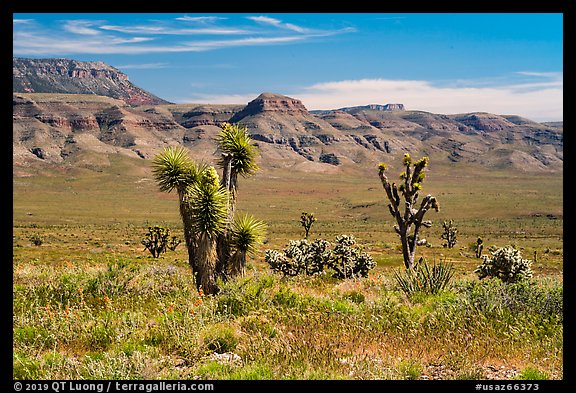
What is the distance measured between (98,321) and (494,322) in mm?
6203

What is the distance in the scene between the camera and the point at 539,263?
181ft

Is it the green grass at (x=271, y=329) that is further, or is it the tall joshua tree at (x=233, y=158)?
the tall joshua tree at (x=233, y=158)

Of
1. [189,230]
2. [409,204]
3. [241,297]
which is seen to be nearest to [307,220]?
[409,204]

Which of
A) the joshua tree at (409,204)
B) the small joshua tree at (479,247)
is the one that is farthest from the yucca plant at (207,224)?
the small joshua tree at (479,247)

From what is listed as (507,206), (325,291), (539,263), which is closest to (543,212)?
(507,206)

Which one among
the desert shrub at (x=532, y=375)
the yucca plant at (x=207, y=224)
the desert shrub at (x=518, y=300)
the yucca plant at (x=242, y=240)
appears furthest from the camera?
the yucca plant at (x=242, y=240)

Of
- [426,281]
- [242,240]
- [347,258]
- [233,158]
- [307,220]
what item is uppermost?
[233,158]

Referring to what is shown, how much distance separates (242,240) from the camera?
12.1m

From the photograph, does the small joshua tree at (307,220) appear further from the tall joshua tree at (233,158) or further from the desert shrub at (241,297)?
the desert shrub at (241,297)

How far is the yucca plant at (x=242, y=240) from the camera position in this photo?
12102 millimetres

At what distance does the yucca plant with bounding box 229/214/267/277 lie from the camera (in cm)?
1210

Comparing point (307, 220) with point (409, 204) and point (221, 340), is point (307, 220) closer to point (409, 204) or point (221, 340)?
point (409, 204)

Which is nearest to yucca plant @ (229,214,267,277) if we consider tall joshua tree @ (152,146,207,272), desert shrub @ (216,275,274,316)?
tall joshua tree @ (152,146,207,272)
